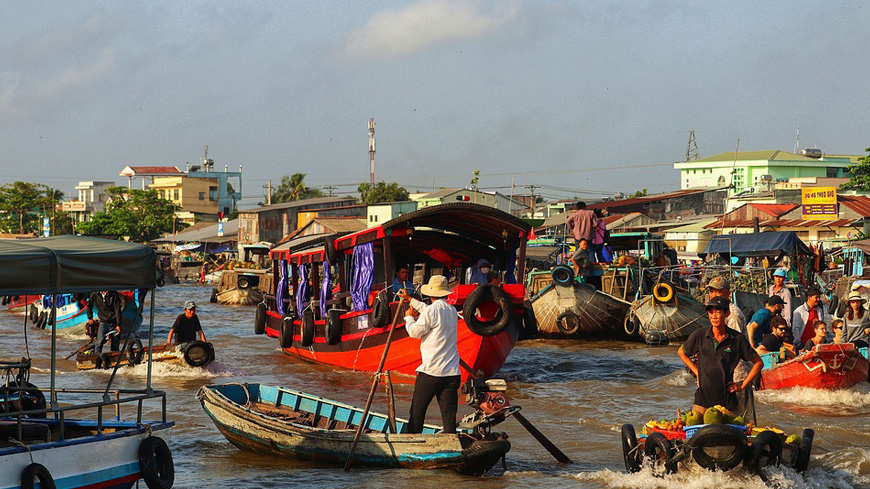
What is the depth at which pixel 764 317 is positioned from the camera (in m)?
13.5

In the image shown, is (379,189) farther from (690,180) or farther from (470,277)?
(470,277)

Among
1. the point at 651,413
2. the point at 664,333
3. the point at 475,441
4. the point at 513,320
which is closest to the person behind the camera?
the point at 475,441

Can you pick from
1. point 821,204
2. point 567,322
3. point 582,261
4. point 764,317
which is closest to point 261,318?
point 567,322

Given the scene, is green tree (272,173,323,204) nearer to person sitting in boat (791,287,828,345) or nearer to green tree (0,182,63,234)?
green tree (0,182,63,234)

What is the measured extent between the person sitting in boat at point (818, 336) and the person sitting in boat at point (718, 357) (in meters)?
5.24

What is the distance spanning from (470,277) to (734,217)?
3060 centimetres

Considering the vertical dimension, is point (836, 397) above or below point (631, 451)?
below

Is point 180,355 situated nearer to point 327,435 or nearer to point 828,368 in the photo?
point 327,435

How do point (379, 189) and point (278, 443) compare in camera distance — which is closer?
point (278, 443)

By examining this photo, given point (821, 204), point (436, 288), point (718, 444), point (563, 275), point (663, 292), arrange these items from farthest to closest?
point (821, 204), point (563, 275), point (663, 292), point (436, 288), point (718, 444)

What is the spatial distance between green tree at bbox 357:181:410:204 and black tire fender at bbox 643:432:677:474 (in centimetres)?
6107

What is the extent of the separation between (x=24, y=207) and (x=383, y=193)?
94.2 ft

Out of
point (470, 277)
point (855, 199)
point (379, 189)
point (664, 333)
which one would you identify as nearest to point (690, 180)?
point (379, 189)

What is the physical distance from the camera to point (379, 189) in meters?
70.2
